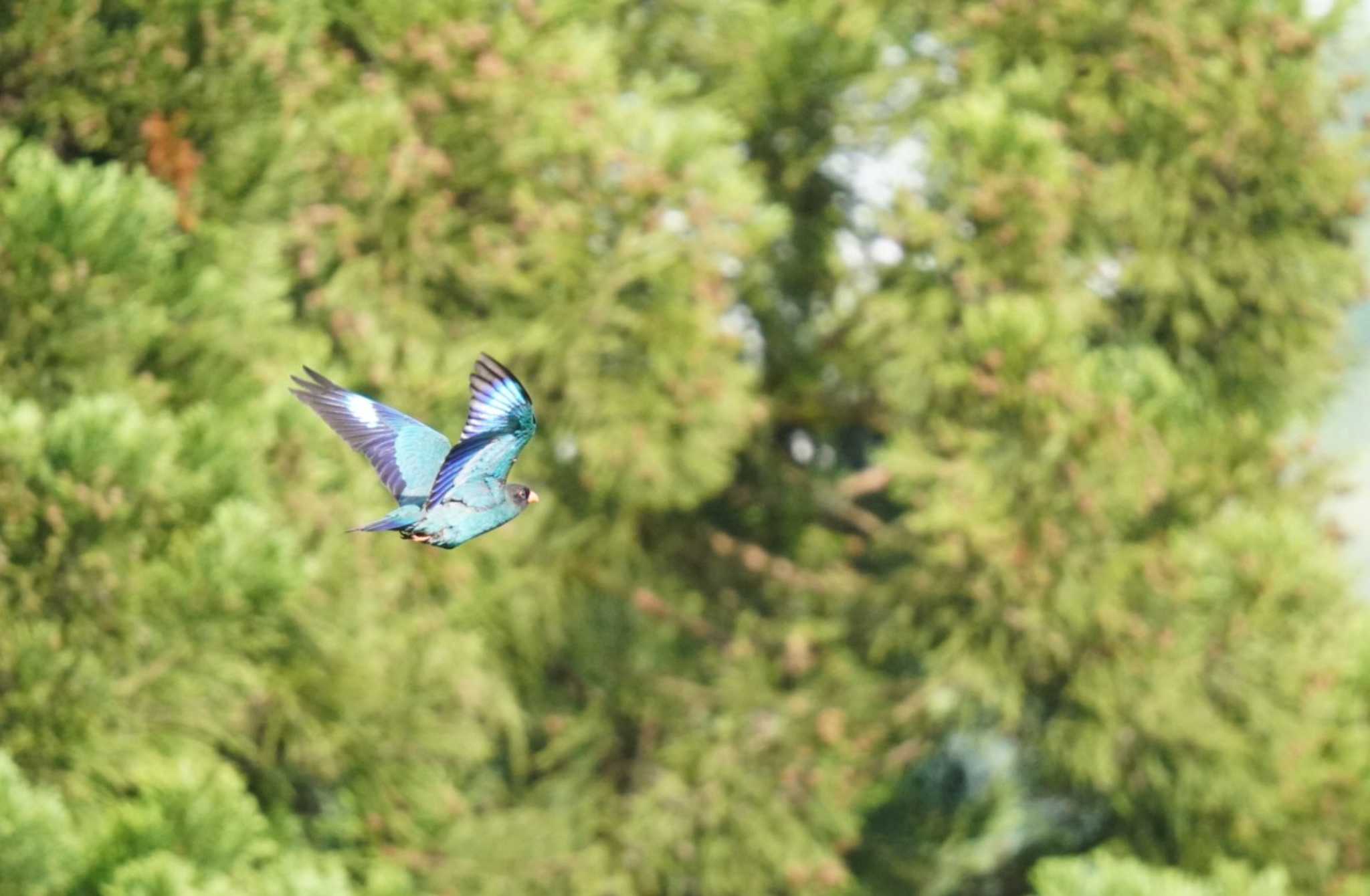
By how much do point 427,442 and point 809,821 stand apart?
448 centimetres

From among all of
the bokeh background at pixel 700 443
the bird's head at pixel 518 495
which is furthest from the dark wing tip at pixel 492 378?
the bokeh background at pixel 700 443

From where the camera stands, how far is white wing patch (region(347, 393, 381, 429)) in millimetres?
4066

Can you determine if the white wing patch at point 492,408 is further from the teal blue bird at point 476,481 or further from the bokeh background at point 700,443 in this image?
the bokeh background at point 700,443

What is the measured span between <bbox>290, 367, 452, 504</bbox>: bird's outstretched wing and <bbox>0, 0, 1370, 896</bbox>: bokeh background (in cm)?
107

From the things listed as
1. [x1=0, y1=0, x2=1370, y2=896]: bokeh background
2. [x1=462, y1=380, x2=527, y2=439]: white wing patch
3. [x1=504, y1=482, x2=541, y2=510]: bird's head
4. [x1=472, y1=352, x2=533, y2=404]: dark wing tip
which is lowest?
[x1=0, y1=0, x2=1370, y2=896]: bokeh background

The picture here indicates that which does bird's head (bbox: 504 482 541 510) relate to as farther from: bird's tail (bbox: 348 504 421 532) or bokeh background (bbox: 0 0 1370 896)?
bokeh background (bbox: 0 0 1370 896)

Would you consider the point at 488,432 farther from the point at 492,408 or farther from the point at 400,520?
the point at 400,520

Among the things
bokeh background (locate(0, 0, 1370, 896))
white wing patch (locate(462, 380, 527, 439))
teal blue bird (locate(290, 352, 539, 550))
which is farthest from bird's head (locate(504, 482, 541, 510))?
bokeh background (locate(0, 0, 1370, 896))

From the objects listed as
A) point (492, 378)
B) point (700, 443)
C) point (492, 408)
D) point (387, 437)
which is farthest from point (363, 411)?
point (700, 443)

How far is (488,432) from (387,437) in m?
0.53

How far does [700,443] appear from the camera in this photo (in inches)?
290

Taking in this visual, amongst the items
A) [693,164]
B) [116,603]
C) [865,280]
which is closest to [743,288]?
[865,280]

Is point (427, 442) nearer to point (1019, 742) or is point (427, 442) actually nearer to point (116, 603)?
point (116, 603)

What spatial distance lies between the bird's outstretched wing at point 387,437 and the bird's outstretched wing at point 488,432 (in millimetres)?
243
